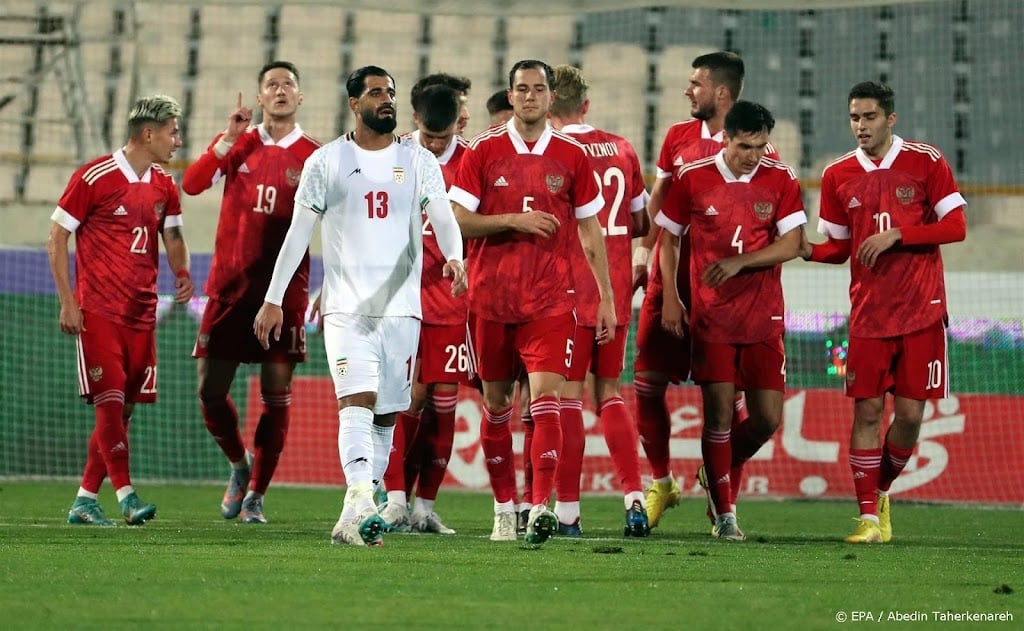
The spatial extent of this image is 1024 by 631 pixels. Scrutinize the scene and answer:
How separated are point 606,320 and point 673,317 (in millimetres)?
964

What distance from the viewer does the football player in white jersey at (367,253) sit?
658cm

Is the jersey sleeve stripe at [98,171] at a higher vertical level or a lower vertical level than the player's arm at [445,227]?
higher

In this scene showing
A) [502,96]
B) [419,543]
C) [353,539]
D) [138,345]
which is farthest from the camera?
[502,96]

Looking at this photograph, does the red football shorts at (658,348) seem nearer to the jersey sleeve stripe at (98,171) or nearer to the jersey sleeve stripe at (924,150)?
→ the jersey sleeve stripe at (924,150)

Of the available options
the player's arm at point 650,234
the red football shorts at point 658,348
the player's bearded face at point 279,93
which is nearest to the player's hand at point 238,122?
the player's bearded face at point 279,93

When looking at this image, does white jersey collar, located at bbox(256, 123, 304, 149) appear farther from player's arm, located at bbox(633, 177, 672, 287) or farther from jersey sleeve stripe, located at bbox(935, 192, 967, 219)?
jersey sleeve stripe, located at bbox(935, 192, 967, 219)

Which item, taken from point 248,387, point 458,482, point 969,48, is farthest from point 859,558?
point 969,48

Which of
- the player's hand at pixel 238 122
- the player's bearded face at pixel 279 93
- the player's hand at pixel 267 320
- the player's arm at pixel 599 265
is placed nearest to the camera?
the player's hand at pixel 267 320

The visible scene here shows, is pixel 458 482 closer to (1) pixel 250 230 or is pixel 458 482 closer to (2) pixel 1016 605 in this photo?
(1) pixel 250 230

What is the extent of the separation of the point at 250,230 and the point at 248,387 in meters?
5.04

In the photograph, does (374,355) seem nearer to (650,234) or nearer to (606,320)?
(606,320)

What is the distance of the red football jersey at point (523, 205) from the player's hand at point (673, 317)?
3.28ft

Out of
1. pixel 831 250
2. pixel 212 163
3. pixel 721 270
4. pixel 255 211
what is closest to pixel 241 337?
pixel 255 211

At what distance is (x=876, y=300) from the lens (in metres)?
8.13
